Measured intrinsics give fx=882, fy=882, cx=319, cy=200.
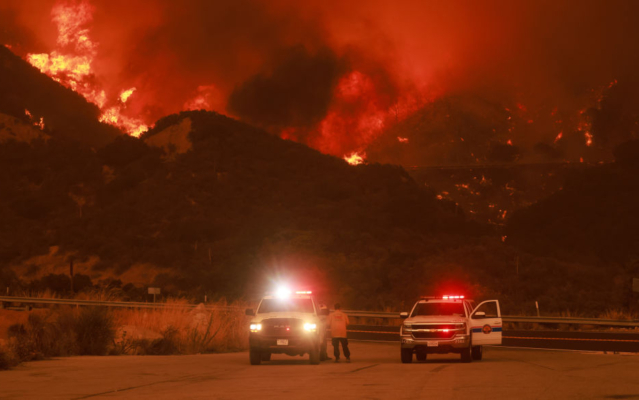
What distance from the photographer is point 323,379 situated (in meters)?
17.7

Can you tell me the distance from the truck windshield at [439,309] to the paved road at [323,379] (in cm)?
140

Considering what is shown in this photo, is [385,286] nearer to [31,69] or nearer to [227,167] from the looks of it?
[227,167]

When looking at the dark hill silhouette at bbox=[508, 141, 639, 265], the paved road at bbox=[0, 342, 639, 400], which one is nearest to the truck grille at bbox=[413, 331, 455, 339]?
the paved road at bbox=[0, 342, 639, 400]

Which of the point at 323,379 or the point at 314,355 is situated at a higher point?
the point at 314,355

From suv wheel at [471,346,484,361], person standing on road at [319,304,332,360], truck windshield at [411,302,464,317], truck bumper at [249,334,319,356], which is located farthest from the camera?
truck windshield at [411,302,464,317]

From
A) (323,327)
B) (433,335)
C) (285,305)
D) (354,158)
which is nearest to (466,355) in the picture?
(433,335)

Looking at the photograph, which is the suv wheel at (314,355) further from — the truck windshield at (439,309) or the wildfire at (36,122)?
the wildfire at (36,122)

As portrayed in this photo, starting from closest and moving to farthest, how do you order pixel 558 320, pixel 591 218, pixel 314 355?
pixel 314 355 < pixel 558 320 < pixel 591 218

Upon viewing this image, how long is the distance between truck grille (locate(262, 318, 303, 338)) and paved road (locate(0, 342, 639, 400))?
0.90 m

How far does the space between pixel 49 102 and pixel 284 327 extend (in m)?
112

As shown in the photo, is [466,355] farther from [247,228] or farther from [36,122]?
[36,122]

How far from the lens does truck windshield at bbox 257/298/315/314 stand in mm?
24578

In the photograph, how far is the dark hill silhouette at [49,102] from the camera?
12381 cm

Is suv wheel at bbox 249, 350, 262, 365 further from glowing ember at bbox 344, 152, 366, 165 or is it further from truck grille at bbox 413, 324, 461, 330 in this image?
glowing ember at bbox 344, 152, 366, 165
